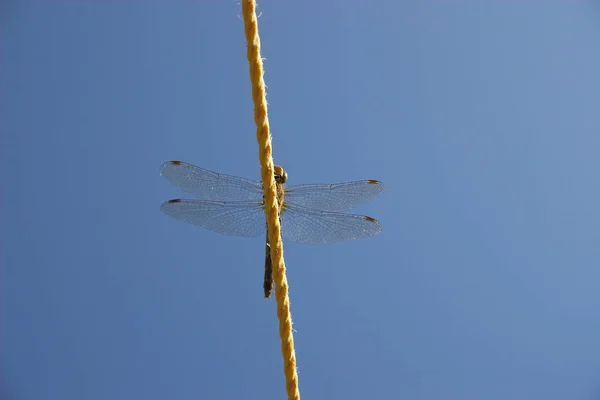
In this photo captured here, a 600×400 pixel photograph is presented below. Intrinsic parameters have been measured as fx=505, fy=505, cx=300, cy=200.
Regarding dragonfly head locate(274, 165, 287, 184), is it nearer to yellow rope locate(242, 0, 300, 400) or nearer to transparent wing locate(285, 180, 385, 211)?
transparent wing locate(285, 180, 385, 211)

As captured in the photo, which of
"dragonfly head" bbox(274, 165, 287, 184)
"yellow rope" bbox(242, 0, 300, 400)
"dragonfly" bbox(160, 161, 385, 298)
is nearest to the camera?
"yellow rope" bbox(242, 0, 300, 400)

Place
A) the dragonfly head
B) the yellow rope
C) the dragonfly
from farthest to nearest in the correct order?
the dragonfly, the dragonfly head, the yellow rope

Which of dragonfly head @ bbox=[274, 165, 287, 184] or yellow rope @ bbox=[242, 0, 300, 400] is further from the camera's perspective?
dragonfly head @ bbox=[274, 165, 287, 184]

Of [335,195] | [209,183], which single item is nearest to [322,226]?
[335,195]

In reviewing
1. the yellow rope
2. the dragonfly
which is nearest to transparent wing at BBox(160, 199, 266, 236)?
the dragonfly

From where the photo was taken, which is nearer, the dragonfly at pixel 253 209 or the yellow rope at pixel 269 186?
the yellow rope at pixel 269 186

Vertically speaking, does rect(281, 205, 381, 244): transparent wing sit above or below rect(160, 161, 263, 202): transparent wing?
below

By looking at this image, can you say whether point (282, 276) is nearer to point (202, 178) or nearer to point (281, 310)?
point (281, 310)

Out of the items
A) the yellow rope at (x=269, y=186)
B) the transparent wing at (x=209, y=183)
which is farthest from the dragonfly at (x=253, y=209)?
the yellow rope at (x=269, y=186)

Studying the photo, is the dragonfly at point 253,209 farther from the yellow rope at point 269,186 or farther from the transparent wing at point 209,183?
the yellow rope at point 269,186
